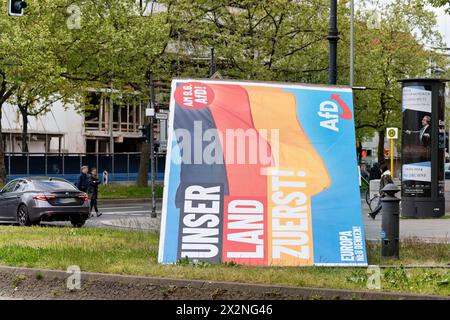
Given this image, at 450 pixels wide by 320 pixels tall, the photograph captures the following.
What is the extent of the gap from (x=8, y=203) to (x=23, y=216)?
0.87m

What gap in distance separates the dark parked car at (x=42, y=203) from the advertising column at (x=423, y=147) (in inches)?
349

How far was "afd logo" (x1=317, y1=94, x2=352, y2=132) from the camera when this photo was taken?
40.7 feet

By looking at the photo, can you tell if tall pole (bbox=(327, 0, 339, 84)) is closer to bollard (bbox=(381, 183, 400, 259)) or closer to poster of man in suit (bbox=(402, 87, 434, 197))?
poster of man in suit (bbox=(402, 87, 434, 197))

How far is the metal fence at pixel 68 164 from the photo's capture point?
4781cm

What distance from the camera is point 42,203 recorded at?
2295cm

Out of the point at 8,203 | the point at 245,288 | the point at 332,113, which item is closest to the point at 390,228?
the point at 332,113

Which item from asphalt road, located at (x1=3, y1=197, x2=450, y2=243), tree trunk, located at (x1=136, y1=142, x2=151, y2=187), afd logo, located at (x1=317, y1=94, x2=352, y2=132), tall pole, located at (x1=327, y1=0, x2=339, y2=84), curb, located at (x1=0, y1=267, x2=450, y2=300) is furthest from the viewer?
tree trunk, located at (x1=136, y1=142, x2=151, y2=187)

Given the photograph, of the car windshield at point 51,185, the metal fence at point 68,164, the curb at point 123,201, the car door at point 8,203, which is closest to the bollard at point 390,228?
the car windshield at point 51,185

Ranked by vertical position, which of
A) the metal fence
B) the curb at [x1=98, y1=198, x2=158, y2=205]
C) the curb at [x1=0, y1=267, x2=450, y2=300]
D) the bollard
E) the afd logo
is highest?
the afd logo

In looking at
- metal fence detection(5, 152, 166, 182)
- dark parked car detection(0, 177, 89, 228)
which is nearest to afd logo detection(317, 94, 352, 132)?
dark parked car detection(0, 177, 89, 228)

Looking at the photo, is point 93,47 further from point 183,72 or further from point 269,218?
point 269,218

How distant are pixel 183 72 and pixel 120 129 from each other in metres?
31.8

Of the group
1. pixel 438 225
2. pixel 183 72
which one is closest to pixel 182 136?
pixel 438 225

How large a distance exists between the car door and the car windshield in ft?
2.41
